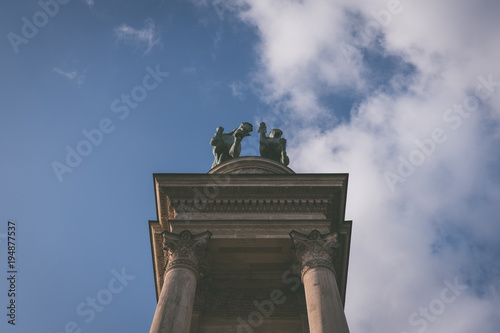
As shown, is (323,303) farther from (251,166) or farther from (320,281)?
(251,166)

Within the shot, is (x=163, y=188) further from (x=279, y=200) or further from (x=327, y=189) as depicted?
(x=327, y=189)

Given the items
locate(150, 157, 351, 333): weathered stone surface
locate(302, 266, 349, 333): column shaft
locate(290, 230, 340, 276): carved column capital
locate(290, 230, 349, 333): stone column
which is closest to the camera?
locate(302, 266, 349, 333): column shaft

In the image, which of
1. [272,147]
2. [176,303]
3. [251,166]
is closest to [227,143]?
[272,147]

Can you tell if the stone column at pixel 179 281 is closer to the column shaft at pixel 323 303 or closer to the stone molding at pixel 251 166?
the column shaft at pixel 323 303

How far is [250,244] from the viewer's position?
19.0 m

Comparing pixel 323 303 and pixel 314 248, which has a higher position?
pixel 314 248

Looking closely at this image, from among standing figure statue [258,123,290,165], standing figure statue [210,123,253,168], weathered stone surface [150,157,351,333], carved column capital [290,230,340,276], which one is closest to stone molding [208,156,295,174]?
standing figure statue [210,123,253,168]

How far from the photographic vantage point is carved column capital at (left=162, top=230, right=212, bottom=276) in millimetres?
17609

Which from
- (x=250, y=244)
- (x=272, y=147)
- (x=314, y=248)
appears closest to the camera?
(x=314, y=248)

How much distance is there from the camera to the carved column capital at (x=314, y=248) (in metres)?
17.5

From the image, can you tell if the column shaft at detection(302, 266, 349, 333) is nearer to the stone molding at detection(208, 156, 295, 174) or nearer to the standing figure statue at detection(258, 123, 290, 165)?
the stone molding at detection(208, 156, 295, 174)

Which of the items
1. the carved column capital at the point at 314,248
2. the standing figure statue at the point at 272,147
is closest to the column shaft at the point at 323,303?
the carved column capital at the point at 314,248

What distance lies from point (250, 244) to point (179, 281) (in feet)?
11.5

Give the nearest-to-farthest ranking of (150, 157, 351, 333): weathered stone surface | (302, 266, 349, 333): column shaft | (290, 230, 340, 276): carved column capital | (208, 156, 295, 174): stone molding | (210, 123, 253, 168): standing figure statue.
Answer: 1. (302, 266, 349, 333): column shaft
2. (290, 230, 340, 276): carved column capital
3. (150, 157, 351, 333): weathered stone surface
4. (208, 156, 295, 174): stone molding
5. (210, 123, 253, 168): standing figure statue
